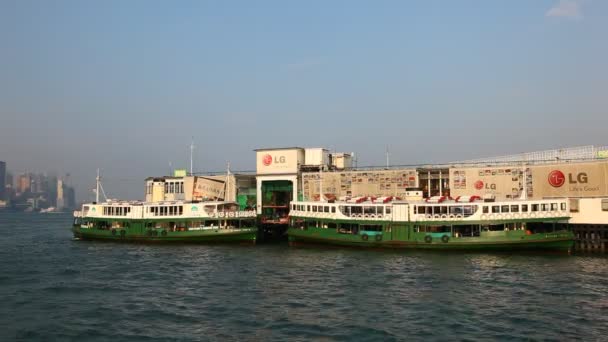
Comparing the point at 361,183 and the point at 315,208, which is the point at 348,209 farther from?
the point at 361,183

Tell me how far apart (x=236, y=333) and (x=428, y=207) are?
32133mm

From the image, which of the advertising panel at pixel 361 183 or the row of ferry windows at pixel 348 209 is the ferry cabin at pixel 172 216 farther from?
the advertising panel at pixel 361 183

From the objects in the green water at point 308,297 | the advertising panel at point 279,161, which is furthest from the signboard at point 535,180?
the advertising panel at point 279,161

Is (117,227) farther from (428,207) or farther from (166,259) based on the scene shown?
(428,207)

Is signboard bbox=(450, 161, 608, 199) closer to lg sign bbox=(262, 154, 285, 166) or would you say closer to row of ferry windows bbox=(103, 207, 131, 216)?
lg sign bbox=(262, 154, 285, 166)

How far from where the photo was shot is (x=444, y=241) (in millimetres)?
50062

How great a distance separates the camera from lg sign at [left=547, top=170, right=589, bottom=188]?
183ft

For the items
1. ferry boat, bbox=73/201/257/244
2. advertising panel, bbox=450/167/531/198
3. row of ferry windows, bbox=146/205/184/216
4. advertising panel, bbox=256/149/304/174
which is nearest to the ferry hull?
ferry boat, bbox=73/201/257/244

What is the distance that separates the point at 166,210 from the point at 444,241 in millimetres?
34028

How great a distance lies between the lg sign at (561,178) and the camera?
2197 inches

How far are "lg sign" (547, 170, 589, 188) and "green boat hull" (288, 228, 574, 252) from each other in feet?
37.7

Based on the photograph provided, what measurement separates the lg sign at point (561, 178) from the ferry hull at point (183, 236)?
35446 millimetres

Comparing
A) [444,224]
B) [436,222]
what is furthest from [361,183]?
[444,224]

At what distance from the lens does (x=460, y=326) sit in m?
24.8
